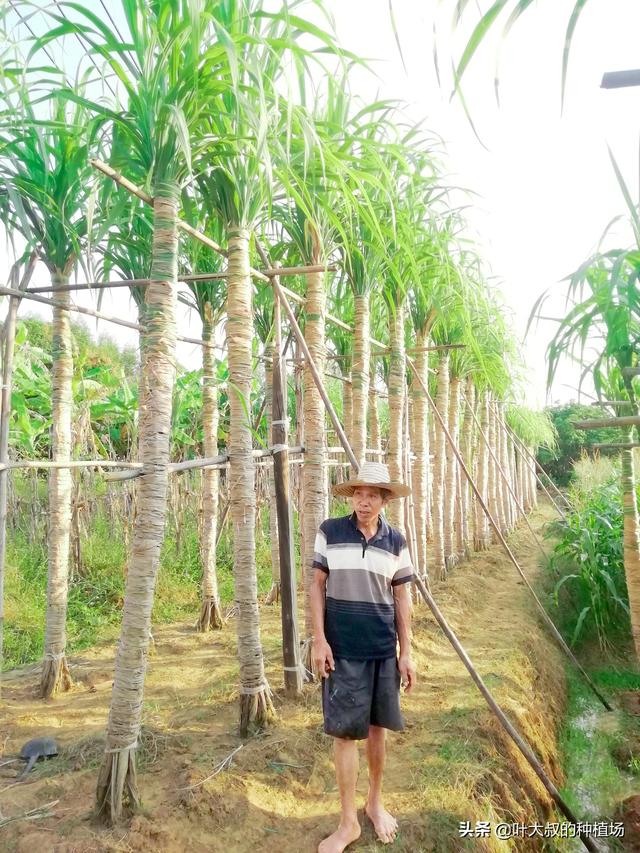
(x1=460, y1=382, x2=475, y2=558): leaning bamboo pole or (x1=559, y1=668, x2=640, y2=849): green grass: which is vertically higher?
(x1=460, y1=382, x2=475, y2=558): leaning bamboo pole

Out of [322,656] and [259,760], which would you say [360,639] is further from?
[259,760]

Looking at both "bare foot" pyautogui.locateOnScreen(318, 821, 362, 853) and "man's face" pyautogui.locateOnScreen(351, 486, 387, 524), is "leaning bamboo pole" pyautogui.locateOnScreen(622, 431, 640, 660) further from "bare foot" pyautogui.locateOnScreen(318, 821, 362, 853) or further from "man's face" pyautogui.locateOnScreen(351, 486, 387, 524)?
"bare foot" pyautogui.locateOnScreen(318, 821, 362, 853)

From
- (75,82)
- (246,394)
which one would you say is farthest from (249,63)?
(246,394)

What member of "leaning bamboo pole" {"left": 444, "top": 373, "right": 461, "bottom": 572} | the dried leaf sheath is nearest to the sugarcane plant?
the dried leaf sheath

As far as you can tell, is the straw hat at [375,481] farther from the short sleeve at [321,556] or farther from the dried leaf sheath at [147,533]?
the dried leaf sheath at [147,533]

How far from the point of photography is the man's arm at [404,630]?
8.13 feet

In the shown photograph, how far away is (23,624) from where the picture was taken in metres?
5.64

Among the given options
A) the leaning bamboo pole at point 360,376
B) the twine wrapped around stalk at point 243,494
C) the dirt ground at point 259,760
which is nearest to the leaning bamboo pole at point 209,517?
the dirt ground at point 259,760

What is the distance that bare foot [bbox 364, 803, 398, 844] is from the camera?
7.94ft

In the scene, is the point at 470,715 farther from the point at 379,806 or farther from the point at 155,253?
the point at 155,253

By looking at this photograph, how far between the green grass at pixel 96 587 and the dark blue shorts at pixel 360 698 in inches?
145

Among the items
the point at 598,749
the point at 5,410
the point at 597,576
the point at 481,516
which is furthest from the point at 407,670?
the point at 481,516

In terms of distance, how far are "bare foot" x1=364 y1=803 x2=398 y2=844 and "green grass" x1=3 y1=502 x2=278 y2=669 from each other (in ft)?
11.9

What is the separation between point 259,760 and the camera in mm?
2963
